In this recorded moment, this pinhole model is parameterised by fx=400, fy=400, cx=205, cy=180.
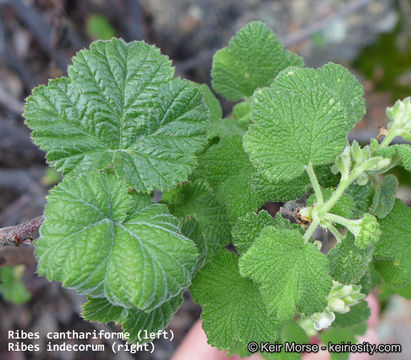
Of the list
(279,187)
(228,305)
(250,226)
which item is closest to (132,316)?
(228,305)

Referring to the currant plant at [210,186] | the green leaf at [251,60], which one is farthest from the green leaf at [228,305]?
the green leaf at [251,60]

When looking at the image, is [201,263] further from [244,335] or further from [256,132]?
[256,132]

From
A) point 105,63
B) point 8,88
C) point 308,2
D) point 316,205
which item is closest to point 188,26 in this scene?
point 308,2

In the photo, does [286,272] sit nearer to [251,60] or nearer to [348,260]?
[348,260]

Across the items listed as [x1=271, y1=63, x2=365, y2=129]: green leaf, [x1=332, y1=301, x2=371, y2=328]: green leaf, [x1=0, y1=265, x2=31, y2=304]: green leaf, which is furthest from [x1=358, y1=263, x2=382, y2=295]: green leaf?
[x1=0, y1=265, x2=31, y2=304]: green leaf

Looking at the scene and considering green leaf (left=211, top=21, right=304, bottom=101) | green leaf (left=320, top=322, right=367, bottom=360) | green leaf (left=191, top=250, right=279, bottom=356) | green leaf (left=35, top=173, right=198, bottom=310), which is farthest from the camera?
green leaf (left=320, top=322, right=367, bottom=360)

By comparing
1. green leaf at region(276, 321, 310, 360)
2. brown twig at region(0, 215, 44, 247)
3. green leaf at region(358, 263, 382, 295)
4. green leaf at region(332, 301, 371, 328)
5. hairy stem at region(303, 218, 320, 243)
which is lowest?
green leaf at region(276, 321, 310, 360)

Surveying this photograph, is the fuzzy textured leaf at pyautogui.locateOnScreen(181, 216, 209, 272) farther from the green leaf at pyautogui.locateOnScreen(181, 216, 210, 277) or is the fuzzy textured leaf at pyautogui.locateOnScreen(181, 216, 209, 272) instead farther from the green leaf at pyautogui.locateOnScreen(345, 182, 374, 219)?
the green leaf at pyautogui.locateOnScreen(345, 182, 374, 219)
